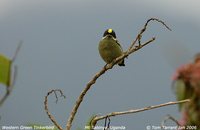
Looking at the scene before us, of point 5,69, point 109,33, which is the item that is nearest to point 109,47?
point 109,33

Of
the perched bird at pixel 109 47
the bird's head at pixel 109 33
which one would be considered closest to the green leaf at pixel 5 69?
the perched bird at pixel 109 47

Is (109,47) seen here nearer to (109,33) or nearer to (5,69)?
(109,33)

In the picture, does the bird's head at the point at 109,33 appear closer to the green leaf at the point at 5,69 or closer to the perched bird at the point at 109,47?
the perched bird at the point at 109,47

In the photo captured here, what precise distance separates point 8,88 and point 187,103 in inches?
14.9

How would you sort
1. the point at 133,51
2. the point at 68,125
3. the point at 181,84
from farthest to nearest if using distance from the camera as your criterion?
the point at 133,51
the point at 68,125
the point at 181,84

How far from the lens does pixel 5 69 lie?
0.95 metres

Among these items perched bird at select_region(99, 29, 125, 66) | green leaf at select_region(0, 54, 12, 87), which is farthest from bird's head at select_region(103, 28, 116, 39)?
green leaf at select_region(0, 54, 12, 87)

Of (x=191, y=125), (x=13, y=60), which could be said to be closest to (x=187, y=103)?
(x=191, y=125)

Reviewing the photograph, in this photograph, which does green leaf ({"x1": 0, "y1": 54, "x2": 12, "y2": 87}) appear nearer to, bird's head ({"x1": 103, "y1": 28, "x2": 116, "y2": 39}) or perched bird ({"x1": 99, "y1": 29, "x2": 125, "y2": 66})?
perched bird ({"x1": 99, "y1": 29, "x2": 125, "y2": 66})

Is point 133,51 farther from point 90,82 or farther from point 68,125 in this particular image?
point 68,125

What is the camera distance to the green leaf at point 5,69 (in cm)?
90

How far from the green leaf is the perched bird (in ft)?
20.6

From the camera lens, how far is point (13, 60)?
0.87 meters

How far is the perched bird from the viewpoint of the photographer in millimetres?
7449
